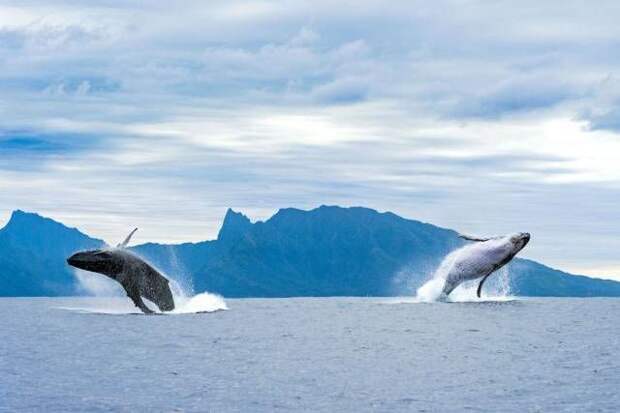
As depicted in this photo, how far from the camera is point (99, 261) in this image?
43938mm

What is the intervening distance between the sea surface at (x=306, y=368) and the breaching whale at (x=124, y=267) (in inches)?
87.0

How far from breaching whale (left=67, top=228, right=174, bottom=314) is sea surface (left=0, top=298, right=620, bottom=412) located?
2.21 m

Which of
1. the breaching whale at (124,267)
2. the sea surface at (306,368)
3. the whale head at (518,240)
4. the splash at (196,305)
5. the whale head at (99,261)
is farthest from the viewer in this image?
the splash at (196,305)

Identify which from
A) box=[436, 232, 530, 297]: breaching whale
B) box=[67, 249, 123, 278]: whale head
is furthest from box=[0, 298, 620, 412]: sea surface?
box=[436, 232, 530, 297]: breaching whale

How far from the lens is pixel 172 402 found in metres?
24.4

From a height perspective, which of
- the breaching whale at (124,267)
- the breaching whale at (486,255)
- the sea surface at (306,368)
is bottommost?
the sea surface at (306,368)

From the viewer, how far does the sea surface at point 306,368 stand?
80.1 feet

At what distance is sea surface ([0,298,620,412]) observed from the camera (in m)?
24.4

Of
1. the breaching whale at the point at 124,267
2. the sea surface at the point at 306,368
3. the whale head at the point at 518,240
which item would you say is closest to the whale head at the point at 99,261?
the breaching whale at the point at 124,267

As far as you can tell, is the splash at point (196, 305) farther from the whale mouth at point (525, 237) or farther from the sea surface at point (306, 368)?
the whale mouth at point (525, 237)

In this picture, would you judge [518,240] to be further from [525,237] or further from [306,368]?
[306,368]

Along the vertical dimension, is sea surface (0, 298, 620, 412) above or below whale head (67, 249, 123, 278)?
below

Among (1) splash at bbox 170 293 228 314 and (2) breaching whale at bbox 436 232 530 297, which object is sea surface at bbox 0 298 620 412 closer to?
(2) breaching whale at bbox 436 232 530 297

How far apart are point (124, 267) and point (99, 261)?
1.26 meters
